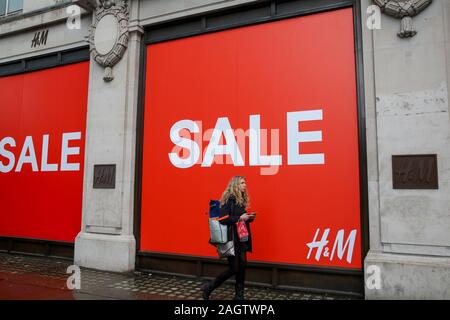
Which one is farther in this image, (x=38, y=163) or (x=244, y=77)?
(x=38, y=163)

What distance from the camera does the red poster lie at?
9.52m

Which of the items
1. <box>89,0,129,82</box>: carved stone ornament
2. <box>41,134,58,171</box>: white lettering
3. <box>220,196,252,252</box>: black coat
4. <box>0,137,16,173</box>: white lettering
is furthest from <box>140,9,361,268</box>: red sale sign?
<box>0,137,16,173</box>: white lettering

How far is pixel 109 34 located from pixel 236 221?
5774 millimetres

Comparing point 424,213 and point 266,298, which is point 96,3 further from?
point 424,213

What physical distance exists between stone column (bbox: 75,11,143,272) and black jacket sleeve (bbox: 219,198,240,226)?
3266mm

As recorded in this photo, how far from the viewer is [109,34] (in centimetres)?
886

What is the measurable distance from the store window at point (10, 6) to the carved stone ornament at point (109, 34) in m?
3.77

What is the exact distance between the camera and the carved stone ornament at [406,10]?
6.06 m

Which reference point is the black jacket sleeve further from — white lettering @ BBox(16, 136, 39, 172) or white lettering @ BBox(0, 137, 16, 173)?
white lettering @ BBox(0, 137, 16, 173)

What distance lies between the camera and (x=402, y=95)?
6133mm

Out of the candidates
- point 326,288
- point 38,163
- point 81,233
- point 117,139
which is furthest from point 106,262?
point 326,288

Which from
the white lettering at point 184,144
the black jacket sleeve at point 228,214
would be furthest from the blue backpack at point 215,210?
the white lettering at point 184,144
